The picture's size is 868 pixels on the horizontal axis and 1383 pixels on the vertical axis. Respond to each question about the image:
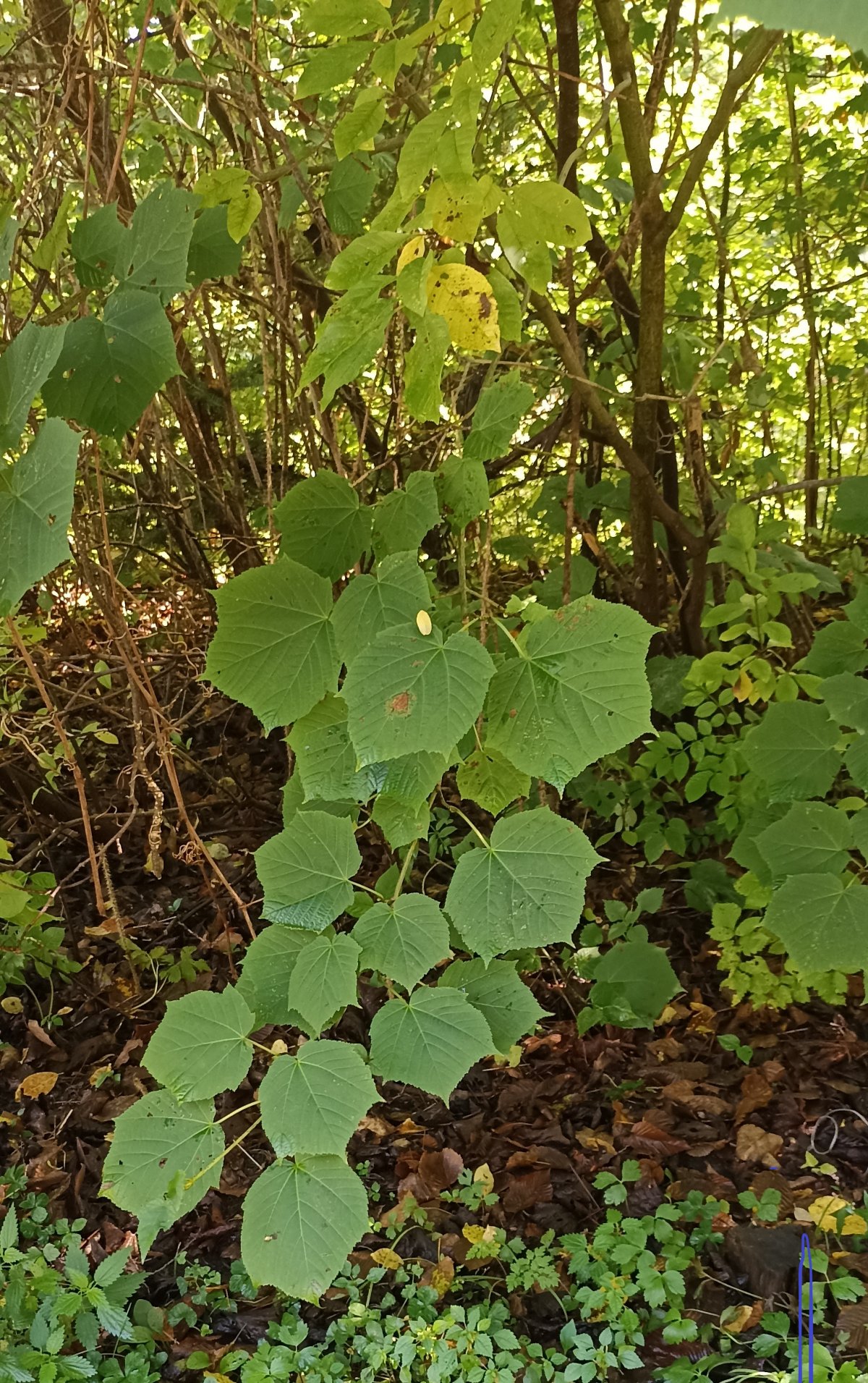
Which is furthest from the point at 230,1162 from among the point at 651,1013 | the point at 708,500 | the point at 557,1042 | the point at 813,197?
the point at 813,197

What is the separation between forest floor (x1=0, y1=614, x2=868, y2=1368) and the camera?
5.88 feet

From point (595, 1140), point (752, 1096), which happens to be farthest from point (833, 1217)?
point (595, 1140)

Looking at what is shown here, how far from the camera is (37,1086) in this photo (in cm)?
209

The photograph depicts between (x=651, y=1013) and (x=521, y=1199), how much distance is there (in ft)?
1.56

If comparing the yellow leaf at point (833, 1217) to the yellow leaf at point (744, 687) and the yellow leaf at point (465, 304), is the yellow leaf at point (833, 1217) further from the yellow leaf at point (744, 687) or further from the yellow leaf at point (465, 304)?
the yellow leaf at point (465, 304)

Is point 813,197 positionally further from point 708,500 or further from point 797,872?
point 797,872

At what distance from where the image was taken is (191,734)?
10.0 ft

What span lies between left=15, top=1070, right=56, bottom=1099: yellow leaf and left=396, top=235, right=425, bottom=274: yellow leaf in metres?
1.95

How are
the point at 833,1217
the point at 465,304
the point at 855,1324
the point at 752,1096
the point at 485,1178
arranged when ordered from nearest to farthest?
the point at 465,304 < the point at 855,1324 < the point at 833,1217 < the point at 485,1178 < the point at 752,1096

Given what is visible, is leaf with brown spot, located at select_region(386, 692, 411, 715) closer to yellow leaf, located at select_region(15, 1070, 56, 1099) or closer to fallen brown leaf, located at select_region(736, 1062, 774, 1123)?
fallen brown leaf, located at select_region(736, 1062, 774, 1123)

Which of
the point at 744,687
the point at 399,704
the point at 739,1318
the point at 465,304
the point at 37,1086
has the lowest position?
the point at 739,1318

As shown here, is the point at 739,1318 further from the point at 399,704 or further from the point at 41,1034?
the point at 41,1034

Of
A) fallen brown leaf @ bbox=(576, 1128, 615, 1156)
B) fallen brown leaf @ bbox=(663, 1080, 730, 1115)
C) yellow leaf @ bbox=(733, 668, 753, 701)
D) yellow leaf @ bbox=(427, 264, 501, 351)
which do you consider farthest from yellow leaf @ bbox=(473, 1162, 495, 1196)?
yellow leaf @ bbox=(427, 264, 501, 351)

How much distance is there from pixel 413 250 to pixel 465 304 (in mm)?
97
